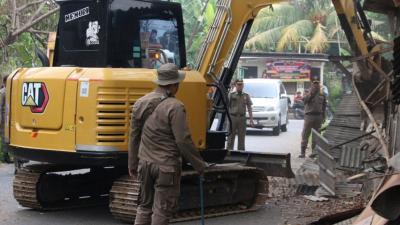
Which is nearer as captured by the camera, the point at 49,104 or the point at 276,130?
the point at 49,104

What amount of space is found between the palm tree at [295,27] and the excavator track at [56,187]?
2620 cm

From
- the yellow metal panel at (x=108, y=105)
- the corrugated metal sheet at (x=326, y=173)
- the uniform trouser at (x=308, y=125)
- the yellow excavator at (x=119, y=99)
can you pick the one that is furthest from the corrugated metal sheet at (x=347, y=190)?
the uniform trouser at (x=308, y=125)

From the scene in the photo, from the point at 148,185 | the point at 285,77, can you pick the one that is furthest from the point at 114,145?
the point at 285,77

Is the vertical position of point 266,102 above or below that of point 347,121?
above

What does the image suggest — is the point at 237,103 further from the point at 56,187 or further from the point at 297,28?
the point at 297,28

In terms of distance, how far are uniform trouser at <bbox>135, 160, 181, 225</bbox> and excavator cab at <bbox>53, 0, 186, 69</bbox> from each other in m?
2.49

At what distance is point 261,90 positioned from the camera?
23.4 meters

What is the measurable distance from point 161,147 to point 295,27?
30006 mm

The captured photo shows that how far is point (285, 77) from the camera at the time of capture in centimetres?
4047

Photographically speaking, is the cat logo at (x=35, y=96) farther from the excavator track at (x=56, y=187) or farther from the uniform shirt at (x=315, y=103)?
the uniform shirt at (x=315, y=103)

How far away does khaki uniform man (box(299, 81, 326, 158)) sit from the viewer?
1588cm

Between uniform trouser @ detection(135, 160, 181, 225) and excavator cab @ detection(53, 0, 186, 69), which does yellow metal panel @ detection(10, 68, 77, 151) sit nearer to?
excavator cab @ detection(53, 0, 186, 69)

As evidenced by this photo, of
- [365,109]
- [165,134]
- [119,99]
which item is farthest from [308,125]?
[165,134]

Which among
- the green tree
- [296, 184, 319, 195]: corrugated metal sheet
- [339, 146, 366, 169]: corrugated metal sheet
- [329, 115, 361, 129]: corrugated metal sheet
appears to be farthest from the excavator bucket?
the green tree
